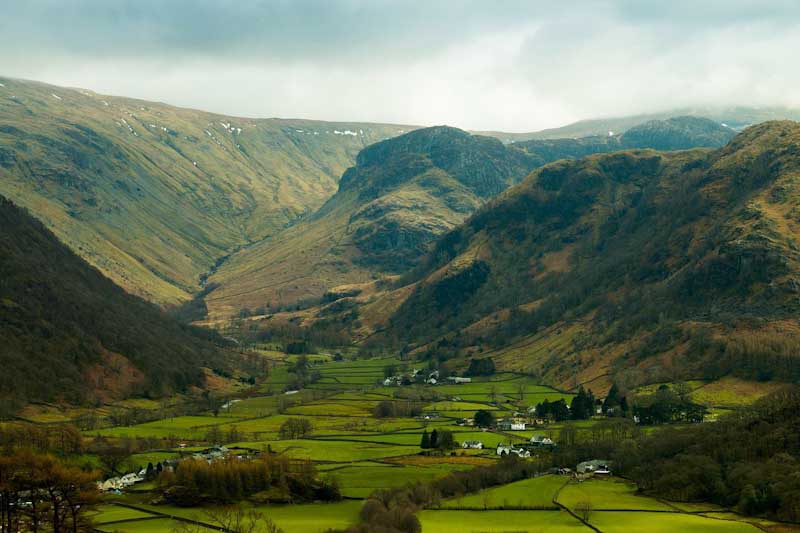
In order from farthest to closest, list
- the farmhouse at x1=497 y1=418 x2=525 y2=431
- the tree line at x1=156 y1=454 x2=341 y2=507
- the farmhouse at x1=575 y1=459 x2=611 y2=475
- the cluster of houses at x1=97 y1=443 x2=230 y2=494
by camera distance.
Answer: the farmhouse at x1=497 y1=418 x2=525 y2=431, the farmhouse at x1=575 y1=459 x2=611 y2=475, the cluster of houses at x1=97 y1=443 x2=230 y2=494, the tree line at x1=156 y1=454 x2=341 y2=507

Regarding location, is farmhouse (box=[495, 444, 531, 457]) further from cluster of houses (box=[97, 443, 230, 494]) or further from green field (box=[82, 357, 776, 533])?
cluster of houses (box=[97, 443, 230, 494])

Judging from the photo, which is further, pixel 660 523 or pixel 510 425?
pixel 510 425

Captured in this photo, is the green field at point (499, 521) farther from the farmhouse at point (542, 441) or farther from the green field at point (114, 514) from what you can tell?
the farmhouse at point (542, 441)

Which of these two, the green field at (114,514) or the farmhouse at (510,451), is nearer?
the green field at (114,514)

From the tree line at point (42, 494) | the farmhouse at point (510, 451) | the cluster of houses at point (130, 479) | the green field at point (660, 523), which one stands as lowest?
the farmhouse at point (510, 451)

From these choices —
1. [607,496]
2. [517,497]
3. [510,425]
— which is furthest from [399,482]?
[510,425]

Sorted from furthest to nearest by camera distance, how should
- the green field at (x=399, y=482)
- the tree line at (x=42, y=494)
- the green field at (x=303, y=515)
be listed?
the green field at (x=399, y=482), the green field at (x=303, y=515), the tree line at (x=42, y=494)

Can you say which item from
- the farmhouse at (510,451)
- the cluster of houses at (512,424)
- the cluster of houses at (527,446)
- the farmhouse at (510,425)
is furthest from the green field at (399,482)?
the cluster of houses at (512,424)

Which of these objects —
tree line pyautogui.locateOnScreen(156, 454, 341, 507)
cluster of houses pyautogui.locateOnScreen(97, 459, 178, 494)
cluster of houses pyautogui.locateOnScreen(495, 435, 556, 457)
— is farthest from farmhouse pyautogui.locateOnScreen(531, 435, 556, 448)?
cluster of houses pyautogui.locateOnScreen(97, 459, 178, 494)

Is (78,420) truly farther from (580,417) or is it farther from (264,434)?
(580,417)

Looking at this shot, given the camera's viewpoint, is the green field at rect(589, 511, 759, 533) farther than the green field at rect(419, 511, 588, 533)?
No

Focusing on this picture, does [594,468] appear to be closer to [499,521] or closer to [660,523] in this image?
[499,521]

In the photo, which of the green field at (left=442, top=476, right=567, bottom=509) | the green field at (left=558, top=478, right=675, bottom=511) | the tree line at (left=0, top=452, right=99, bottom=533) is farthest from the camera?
the green field at (left=442, top=476, right=567, bottom=509)
